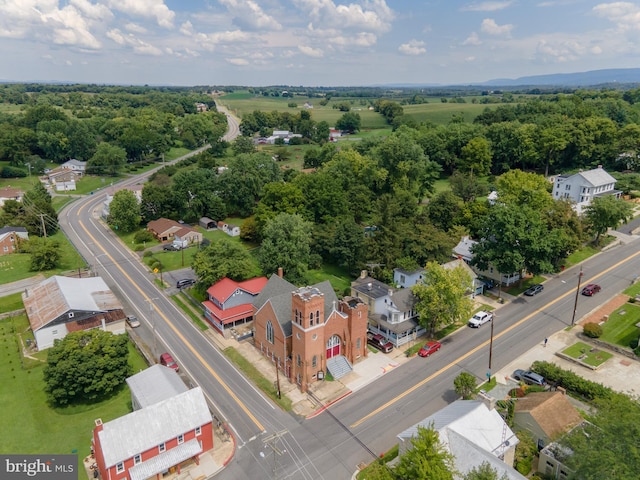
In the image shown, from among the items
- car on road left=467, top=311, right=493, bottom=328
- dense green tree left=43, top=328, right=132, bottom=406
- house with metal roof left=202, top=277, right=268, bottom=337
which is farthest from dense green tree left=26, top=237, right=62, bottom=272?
car on road left=467, top=311, right=493, bottom=328

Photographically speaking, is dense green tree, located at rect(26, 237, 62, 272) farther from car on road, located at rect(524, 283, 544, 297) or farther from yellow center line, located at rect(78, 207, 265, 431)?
car on road, located at rect(524, 283, 544, 297)

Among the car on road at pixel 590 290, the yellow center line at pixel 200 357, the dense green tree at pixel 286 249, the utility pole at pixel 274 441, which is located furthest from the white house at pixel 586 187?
the yellow center line at pixel 200 357

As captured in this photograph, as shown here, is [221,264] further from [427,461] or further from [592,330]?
[592,330]

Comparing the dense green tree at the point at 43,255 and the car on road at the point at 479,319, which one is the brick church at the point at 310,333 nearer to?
the car on road at the point at 479,319

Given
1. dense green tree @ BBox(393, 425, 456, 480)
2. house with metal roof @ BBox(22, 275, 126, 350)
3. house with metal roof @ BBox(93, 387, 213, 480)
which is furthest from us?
house with metal roof @ BBox(22, 275, 126, 350)

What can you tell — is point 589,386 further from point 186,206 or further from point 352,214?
point 186,206
